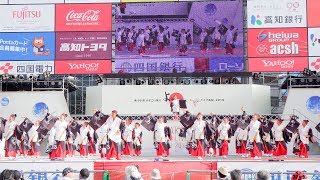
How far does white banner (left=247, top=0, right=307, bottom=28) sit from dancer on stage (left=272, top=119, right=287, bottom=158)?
612cm

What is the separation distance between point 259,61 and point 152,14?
452 cm

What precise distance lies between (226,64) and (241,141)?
5023 mm

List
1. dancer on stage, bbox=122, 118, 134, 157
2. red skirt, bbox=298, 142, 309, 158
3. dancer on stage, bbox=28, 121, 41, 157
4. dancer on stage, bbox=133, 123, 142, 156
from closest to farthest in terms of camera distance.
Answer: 1. red skirt, bbox=298, 142, 309, 158
2. dancer on stage, bbox=122, 118, 134, 157
3. dancer on stage, bbox=133, 123, 142, 156
4. dancer on stage, bbox=28, 121, 41, 157

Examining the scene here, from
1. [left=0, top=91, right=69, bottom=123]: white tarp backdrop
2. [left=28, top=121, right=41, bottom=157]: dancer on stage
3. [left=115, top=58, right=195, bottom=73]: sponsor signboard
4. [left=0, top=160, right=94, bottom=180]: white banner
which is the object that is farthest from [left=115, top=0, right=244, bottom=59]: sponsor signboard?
[left=0, top=160, right=94, bottom=180]: white banner

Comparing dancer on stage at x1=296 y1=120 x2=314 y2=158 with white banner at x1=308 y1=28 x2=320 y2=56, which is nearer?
dancer on stage at x1=296 y1=120 x2=314 y2=158

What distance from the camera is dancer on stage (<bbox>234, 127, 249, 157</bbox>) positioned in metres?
17.3

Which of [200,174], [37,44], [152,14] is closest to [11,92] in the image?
[37,44]

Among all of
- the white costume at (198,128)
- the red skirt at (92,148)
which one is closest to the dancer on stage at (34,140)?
the red skirt at (92,148)

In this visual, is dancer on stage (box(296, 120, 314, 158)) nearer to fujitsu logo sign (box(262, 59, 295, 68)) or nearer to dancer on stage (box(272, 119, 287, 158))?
dancer on stage (box(272, 119, 287, 158))

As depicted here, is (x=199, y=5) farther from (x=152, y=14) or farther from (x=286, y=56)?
(x=286, y=56)

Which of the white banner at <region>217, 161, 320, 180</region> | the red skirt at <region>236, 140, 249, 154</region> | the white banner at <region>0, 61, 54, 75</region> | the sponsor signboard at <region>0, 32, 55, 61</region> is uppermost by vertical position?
the sponsor signboard at <region>0, 32, 55, 61</region>

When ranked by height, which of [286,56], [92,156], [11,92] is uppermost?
[286,56]

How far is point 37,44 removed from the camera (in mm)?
22047

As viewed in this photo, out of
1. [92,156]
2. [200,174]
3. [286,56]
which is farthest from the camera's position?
[286,56]
